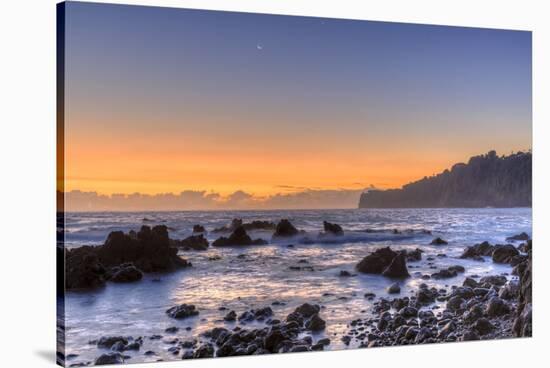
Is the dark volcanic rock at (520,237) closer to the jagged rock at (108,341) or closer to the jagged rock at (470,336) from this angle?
the jagged rock at (470,336)

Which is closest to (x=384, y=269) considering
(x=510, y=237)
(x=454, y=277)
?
(x=454, y=277)

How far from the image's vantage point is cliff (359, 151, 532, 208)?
11023 mm

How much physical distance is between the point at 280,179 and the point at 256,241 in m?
0.71

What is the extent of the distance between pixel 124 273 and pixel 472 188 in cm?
411

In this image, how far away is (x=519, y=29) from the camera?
11750mm

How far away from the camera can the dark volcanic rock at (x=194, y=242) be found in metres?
10.0

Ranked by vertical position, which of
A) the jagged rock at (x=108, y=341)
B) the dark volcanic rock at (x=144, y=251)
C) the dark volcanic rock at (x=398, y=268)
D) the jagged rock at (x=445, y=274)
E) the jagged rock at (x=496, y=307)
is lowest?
the jagged rock at (x=108, y=341)

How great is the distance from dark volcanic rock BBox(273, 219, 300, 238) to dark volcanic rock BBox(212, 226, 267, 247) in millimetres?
202

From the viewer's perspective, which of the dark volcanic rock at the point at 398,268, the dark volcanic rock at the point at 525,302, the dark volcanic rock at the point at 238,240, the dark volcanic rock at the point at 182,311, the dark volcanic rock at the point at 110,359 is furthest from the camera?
the dark volcanic rock at the point at 525,302

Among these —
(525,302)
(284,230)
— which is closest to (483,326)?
(525,302)

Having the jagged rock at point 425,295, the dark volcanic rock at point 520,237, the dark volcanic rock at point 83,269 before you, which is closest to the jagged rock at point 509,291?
the dark volcanic rock at point 520,237

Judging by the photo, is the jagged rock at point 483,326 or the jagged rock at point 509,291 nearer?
the jagged rock at point 483,326

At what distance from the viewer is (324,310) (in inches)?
412

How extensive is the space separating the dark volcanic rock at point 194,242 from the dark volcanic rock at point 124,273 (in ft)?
1.70
